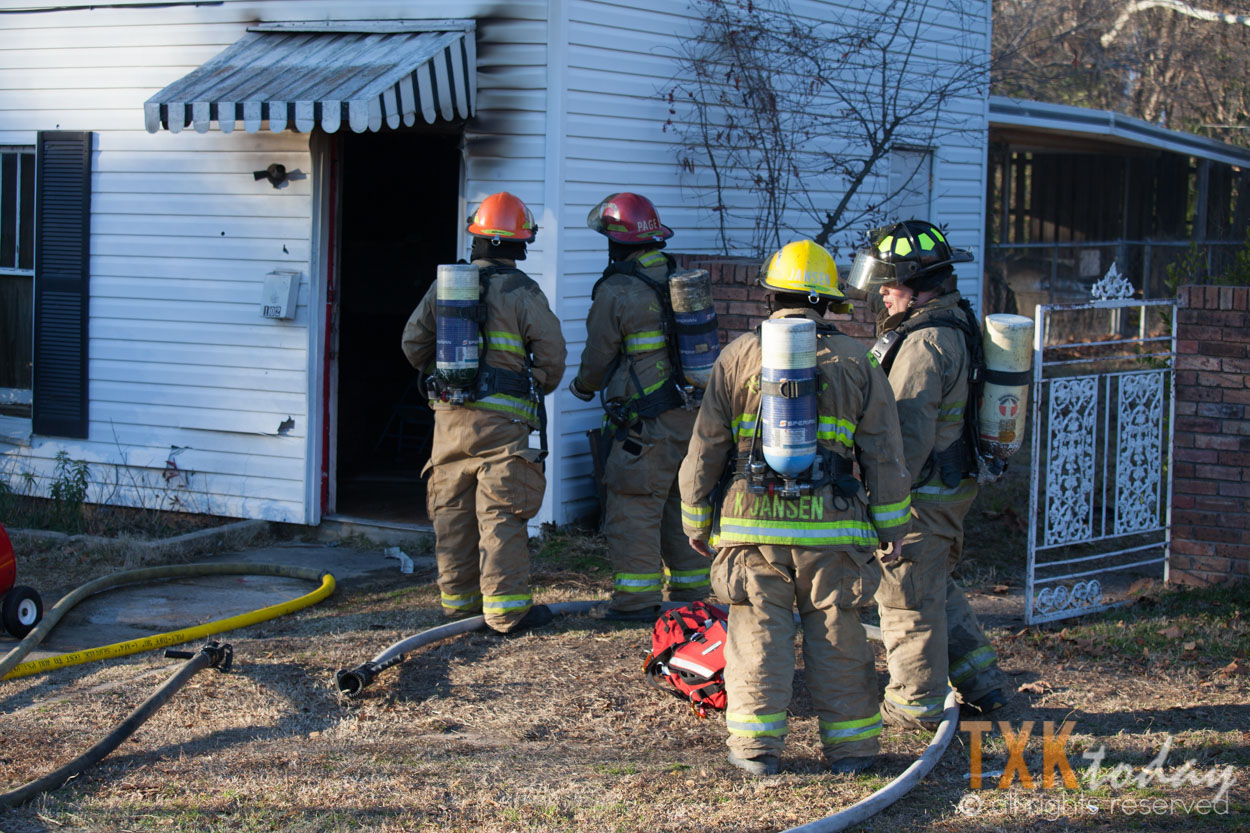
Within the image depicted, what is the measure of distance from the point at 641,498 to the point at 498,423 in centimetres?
86

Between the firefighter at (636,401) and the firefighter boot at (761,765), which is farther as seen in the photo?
the firefighter at (636,401)

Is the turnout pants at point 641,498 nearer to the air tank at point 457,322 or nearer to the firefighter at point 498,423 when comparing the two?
the firefighter at point 498,423

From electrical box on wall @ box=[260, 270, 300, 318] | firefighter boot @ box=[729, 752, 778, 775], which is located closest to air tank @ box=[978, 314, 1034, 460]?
firefighter boot @ box=[729, 752, 778, 775]

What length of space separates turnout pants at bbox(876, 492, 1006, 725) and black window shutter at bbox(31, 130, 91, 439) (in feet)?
21.7

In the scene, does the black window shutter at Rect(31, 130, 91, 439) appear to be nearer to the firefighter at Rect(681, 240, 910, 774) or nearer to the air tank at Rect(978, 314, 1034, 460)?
the firefighter at Rect(681, 240, 910, 774)

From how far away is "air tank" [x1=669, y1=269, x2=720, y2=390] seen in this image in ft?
20.2

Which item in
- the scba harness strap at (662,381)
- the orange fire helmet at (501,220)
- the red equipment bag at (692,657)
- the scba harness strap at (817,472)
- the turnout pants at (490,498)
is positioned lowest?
the red equipment bag at (692,657)

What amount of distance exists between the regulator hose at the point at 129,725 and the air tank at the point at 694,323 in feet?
8.69

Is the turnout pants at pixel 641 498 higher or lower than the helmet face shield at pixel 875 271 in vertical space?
lower

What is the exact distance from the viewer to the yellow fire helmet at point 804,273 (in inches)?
175

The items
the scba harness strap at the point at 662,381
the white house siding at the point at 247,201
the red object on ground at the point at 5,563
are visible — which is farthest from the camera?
the white house siding at the point at 247,201

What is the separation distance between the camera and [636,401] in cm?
626

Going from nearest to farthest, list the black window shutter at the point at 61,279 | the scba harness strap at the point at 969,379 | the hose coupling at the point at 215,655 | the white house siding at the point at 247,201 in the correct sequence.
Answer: the scba harness strap at the point at 969,379 → the hose coupling at the point at 215,655 → the white house siding at the point at 247,201 → the black window shutter at the point at 61,279

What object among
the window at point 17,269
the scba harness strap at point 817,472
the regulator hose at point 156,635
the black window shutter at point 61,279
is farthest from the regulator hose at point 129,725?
→ the window at point 17,269
